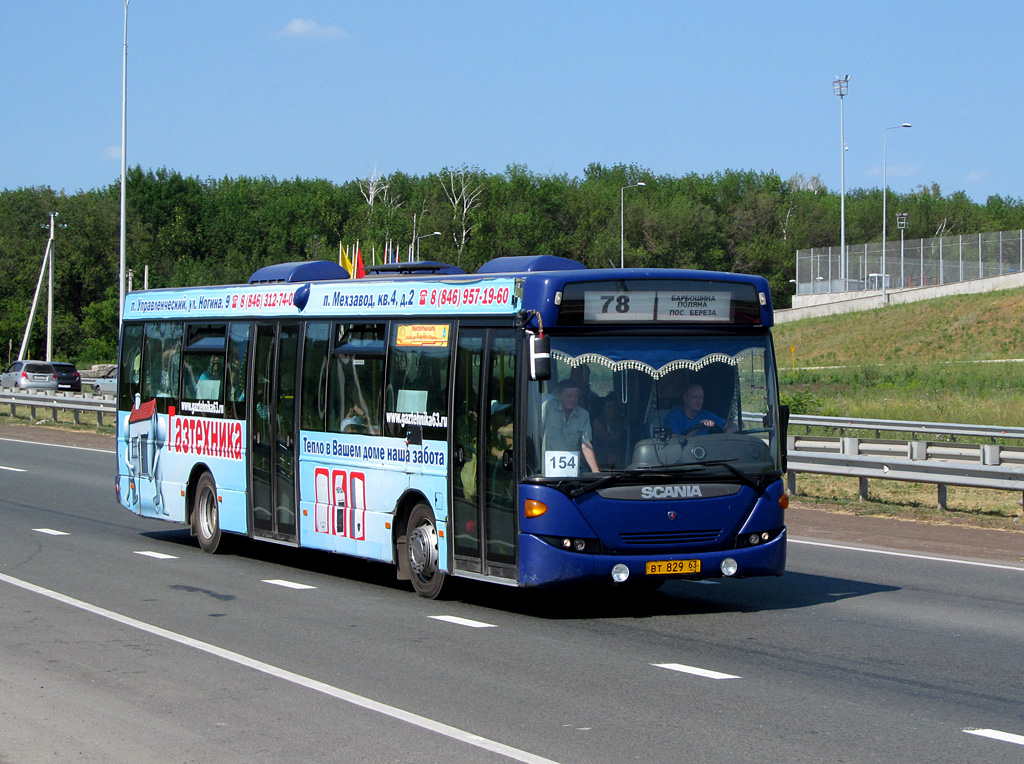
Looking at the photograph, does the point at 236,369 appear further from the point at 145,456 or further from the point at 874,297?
the point at 874,297

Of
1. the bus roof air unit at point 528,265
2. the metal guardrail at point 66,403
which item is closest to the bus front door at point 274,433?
the bus roof air unit at point 528,265

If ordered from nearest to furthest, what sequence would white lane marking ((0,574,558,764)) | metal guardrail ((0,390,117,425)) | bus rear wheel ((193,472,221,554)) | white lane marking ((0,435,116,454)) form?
white lane marking ((0,574,558,764)) → bus rear wheel ((193,472,221,554)) → white lane marking ((0,435,116,454)) → metal guardrail ((0,390,117,425))

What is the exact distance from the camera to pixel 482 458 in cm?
1058

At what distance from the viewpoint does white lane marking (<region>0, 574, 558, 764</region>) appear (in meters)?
6.54

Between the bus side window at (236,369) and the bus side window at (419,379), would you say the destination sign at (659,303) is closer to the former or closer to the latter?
the bus side window at (419,379)

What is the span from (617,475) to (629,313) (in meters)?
1.29

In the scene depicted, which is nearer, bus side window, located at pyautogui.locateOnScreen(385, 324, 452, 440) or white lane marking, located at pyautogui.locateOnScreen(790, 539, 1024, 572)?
bus side window, located at pyautogui.locateOnScreen(385, 324, 452, 440)

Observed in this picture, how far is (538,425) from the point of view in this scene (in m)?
10.1

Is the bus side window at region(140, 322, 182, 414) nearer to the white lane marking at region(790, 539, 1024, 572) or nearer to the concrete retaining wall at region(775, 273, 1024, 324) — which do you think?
the white lane marking at region(790, 539, 1024, 572)

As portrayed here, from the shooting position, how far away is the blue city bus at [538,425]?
1009 centimetres

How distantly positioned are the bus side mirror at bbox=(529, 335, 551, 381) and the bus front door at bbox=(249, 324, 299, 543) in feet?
13.2

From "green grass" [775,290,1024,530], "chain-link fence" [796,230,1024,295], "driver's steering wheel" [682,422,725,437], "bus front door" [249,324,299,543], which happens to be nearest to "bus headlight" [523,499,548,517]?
"driver's steering wheel" [682,422,725,437]

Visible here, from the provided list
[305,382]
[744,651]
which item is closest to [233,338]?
[305,382]

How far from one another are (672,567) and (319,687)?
3.30 m
